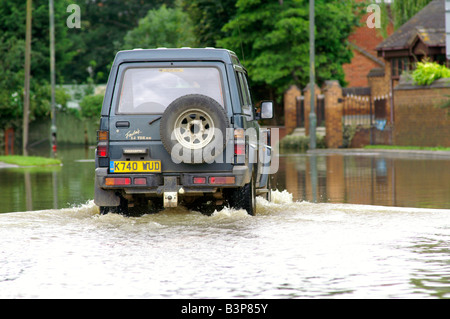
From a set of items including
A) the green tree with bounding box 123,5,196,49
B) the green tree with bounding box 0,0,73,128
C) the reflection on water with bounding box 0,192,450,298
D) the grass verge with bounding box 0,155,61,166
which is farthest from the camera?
the green tree with bounding box 123,5,196,49

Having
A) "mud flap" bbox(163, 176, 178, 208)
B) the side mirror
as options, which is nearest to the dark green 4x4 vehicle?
"mud flap" bbox(163, 176, 178, 208)

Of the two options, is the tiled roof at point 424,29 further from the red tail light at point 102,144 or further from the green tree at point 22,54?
the red tail light at point 102,144

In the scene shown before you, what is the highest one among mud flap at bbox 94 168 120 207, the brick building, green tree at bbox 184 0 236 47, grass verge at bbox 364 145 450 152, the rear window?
green tree at bbox 184 0 236 47

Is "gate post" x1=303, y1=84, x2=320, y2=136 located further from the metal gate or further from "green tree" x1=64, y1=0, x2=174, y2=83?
"green tree" x1=64, y1=0, x2=174, y2=83

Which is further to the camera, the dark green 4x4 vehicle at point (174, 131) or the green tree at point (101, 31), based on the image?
the green tree at point (101, 31)

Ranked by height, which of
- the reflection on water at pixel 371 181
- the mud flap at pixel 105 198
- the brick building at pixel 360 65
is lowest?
the reflection on water at pixel 371 181

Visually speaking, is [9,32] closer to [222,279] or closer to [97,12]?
[97,12]

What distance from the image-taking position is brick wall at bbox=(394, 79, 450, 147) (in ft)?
116

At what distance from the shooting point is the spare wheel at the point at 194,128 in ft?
36.8

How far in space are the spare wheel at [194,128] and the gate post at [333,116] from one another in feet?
100

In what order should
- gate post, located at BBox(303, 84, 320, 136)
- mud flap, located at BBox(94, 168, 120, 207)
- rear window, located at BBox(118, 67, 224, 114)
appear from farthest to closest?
gate post, located at BBox(303, 84, 320, 136) → mud flap, located at BBox(94, 168, 120, 207) → rear window, located at BBox(118, 67, 224, 114)

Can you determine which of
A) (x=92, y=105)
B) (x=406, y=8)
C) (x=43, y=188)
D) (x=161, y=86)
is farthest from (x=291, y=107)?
(x=161, y=86)

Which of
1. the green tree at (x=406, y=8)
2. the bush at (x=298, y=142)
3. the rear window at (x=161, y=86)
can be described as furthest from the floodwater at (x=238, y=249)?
the green tree at (x=406, y=8)

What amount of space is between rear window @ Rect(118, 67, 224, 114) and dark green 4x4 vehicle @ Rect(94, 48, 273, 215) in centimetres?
1
